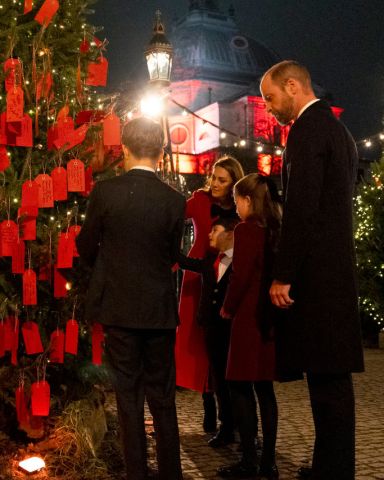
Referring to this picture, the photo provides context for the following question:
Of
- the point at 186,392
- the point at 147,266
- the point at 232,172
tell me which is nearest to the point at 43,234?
the point at 147,266

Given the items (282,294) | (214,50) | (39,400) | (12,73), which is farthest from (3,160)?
(214,50)

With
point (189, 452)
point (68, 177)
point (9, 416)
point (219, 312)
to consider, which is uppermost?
point (68, 177)

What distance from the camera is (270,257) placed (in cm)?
429

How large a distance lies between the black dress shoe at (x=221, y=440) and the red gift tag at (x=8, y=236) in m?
2.03

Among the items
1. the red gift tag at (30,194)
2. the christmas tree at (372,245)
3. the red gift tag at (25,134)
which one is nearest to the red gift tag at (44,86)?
the red gift tag at (25,134)

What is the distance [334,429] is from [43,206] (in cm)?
217

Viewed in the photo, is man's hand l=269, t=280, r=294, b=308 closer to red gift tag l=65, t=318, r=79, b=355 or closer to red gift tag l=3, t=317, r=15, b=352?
red gift tag l=65, t=318, r=79, b=355

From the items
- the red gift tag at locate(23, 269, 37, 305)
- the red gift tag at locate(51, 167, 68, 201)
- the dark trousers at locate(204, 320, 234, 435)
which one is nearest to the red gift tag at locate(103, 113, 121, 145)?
the red gift tag at locate(51, 167, 68, 201)

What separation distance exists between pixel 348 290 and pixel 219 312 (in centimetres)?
176

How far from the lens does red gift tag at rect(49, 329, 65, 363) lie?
4.36m

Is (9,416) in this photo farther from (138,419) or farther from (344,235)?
(344,235)

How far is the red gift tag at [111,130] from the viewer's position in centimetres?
456

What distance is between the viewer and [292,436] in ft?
18.0

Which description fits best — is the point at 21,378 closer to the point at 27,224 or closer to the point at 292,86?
the point at 27,224
